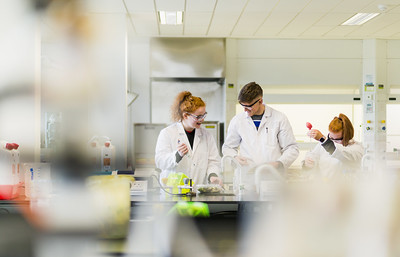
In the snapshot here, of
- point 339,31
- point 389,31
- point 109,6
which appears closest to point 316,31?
point 339,31

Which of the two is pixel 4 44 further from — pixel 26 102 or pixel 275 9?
pixel 275 9

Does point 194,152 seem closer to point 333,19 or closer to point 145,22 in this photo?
point 145,22

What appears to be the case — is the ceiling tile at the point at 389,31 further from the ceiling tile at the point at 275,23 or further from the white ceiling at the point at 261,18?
the ceiling tile at the point at 275,23

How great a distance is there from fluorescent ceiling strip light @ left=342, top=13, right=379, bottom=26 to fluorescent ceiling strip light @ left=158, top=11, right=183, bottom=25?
2.23m

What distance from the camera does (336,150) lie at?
3.07 m

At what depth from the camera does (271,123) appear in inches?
125

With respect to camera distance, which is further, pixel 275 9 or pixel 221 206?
pixel 275 9

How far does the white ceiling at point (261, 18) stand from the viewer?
4.54 meters

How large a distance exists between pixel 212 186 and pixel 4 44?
1.64m

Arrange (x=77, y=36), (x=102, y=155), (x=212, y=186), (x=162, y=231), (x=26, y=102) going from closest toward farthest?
(x=77, y=36), (x=162, y=231), (x=212, y=186), (x=26, y=102), (x=102, y=155)

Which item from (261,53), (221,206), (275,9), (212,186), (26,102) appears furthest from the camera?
(261,53)

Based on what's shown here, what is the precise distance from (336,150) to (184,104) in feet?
4.07

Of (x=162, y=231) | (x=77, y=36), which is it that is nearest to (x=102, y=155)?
(x=162, y=231)

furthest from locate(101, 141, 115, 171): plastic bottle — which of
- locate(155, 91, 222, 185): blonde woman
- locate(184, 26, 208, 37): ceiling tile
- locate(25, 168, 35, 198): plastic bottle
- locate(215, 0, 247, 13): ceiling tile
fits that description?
locate(184, 26, 208, 37): ceiling tile
